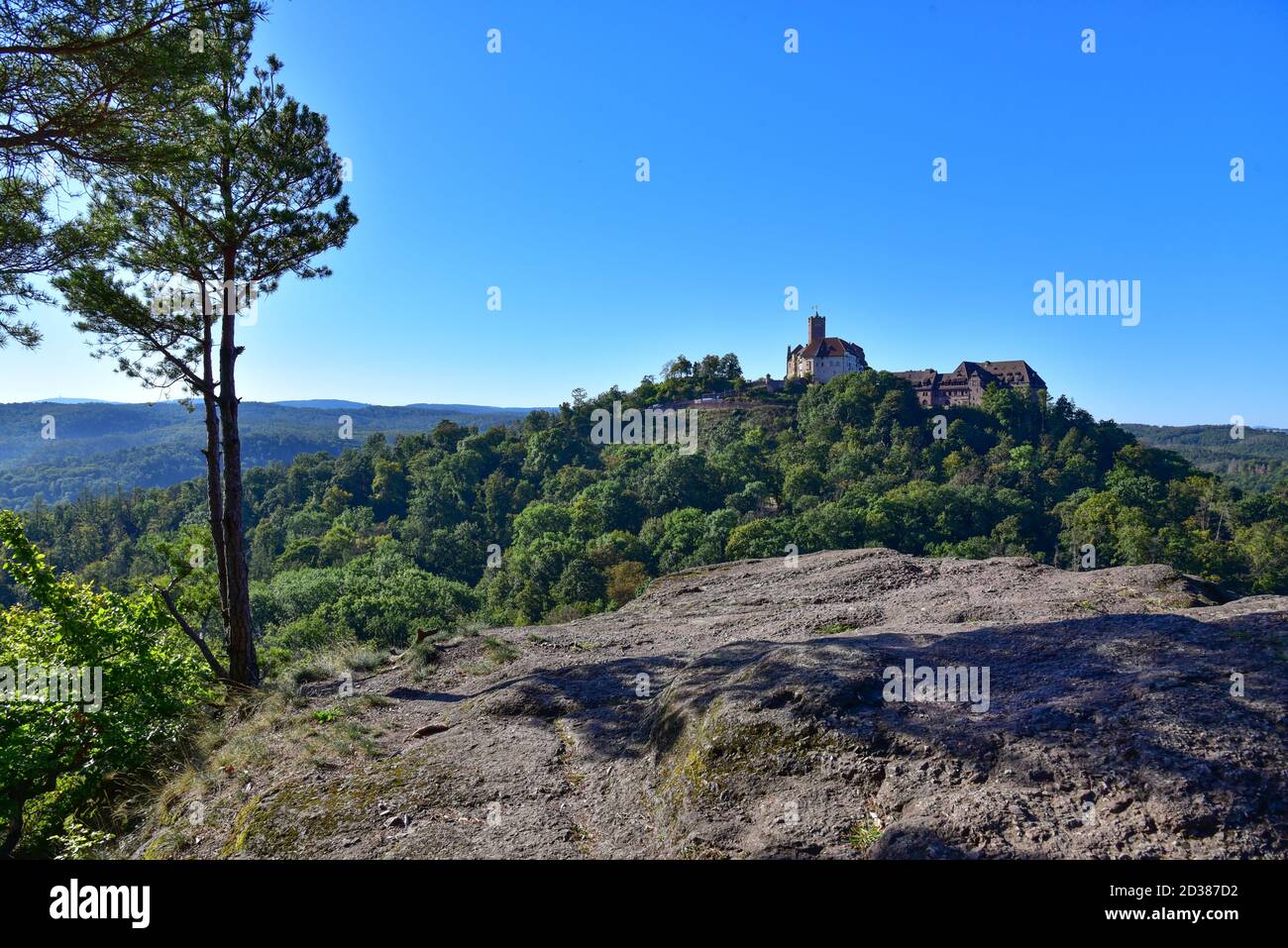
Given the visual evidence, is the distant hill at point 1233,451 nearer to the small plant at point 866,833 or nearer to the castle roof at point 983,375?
the castle roof at point 983,375

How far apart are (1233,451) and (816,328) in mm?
131575

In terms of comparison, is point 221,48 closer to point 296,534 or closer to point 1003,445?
point 296,534

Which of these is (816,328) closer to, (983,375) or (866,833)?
(983,375)

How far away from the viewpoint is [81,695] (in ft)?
26.9

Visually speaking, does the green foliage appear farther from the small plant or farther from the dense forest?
the small plant

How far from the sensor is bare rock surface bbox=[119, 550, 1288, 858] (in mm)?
3760

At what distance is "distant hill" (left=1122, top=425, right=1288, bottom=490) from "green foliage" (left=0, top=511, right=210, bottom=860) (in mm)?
127476

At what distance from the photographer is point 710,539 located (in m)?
51.9

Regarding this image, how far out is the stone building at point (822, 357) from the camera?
333 ft

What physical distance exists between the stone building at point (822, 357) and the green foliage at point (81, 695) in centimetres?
9698

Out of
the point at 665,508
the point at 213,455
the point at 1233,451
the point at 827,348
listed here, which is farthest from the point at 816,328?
the point at 1233,451

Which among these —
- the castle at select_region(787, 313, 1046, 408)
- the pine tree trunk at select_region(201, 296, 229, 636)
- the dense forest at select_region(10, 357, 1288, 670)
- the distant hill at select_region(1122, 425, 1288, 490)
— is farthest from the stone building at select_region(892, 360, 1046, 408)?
the pine tree trunk at select_region(201, 296, 229, 636)
